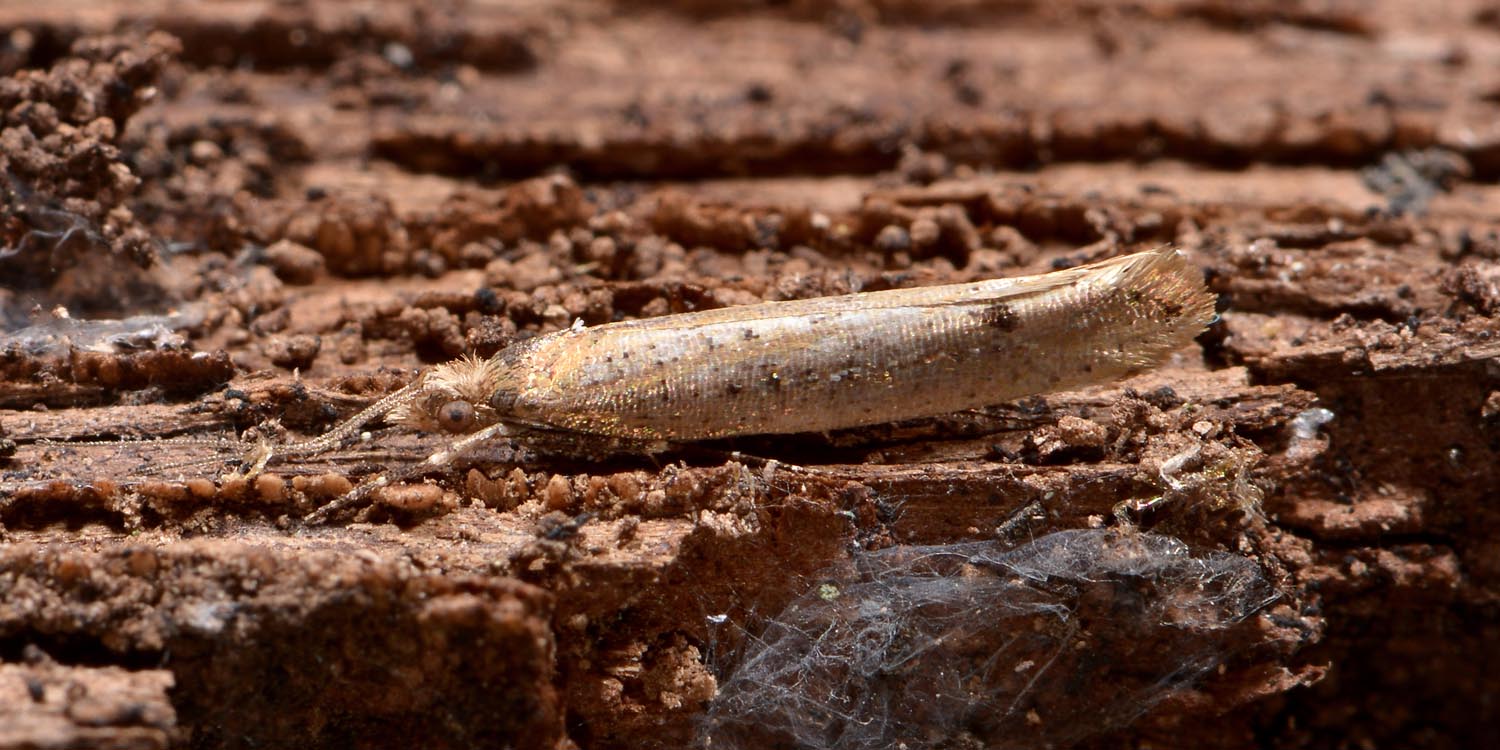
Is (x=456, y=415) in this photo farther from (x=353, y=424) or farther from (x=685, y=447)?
(x=685, y=447)

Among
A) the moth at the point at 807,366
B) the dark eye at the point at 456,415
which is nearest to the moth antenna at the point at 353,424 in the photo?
the moth at the point at 807,366

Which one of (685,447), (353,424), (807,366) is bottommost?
(685,447)

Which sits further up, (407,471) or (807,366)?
(807,366)

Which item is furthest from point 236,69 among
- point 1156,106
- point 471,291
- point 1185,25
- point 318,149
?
point 1185,25

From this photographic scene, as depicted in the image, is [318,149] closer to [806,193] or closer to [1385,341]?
[806,193]

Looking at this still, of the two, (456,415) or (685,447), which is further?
(685,447)

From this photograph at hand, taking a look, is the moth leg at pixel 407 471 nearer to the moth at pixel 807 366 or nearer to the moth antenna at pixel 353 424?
the moth at pixel 807 366

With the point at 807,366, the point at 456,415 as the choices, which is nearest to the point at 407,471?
the point at 456,415
